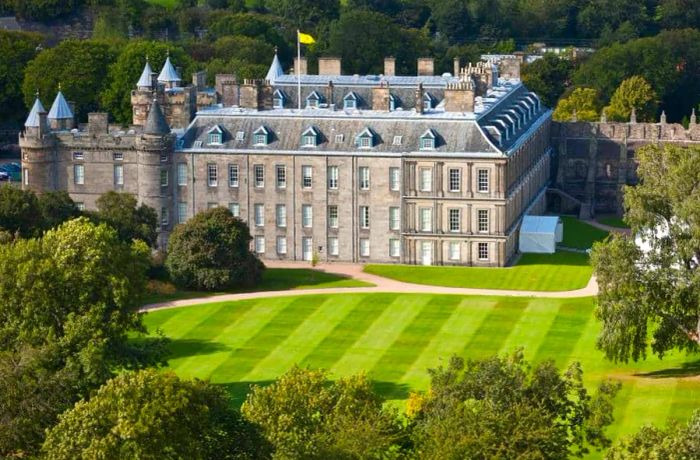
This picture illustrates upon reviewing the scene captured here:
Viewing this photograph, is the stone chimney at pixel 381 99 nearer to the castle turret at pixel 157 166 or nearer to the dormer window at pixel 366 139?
the dormer window at pixel 366 139

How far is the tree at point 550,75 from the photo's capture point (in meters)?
172

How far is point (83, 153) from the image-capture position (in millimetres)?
121688

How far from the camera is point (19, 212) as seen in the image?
4099 inches

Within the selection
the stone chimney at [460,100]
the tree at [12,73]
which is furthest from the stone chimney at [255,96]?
the tree at [12,73]

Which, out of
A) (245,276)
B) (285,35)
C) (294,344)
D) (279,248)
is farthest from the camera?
(285,35)

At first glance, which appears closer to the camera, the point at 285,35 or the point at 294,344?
the point at 294,344

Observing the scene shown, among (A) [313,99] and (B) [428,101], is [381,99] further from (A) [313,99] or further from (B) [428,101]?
(A) [313,99]

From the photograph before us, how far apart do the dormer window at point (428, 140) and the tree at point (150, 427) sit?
52610mm

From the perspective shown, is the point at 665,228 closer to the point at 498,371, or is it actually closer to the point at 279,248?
the point at 498,371

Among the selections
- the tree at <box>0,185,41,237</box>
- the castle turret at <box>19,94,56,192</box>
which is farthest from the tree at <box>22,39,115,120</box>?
the tree at <box>0,185,41,237</box>

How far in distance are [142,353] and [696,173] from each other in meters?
26.3

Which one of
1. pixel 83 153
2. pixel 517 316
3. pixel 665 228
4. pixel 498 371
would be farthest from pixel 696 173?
pixel 83 153

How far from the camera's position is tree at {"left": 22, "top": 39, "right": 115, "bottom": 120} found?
15400 centimetres

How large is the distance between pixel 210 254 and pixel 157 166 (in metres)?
13.5
